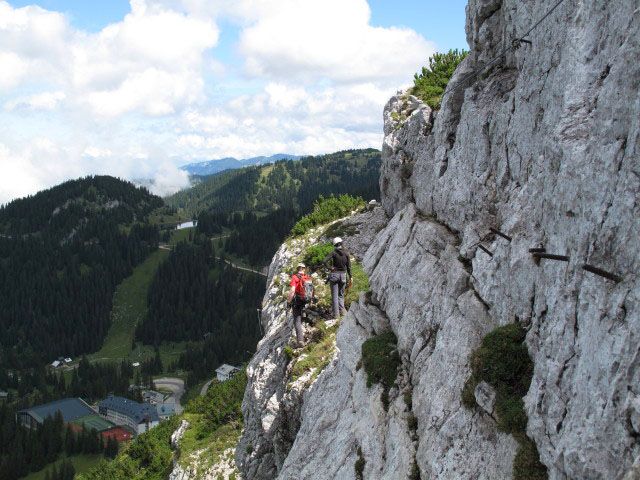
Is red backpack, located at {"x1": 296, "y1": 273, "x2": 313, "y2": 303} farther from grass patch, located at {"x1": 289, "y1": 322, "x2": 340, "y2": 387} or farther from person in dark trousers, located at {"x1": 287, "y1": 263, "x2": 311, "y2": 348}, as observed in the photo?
grass patch, located at {"x1": 289, "y1": 322, "x2": 340, "y2": 387}

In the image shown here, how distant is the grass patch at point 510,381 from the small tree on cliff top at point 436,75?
65.6 feet

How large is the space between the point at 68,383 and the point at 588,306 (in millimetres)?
213905

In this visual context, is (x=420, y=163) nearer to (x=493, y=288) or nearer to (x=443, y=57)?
(x=493, y=288)

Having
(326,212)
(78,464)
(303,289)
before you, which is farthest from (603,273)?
(78,464)

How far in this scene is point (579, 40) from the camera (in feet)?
30.7

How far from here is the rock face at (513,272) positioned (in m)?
7.06

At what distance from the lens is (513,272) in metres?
10.7

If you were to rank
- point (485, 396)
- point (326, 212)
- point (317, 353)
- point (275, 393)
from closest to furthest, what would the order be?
1. point (485, 396)
2. point (317, 353)
3. point (275, 393)
4. point (326, 212)

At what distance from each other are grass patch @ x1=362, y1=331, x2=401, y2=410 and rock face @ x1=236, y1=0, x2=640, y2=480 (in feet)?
1.36

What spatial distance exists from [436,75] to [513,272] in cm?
2159

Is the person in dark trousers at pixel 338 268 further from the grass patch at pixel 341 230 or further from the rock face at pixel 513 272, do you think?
the grass patch at pixel 341 230

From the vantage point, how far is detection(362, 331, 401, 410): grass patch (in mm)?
14375

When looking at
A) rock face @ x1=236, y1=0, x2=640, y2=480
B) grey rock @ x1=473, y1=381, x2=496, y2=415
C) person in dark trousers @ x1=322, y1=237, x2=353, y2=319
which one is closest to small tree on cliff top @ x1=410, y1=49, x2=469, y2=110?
rock face @ x1=236, y1=0, x2=640, y2=480

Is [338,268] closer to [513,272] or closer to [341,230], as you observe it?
[513,272]
